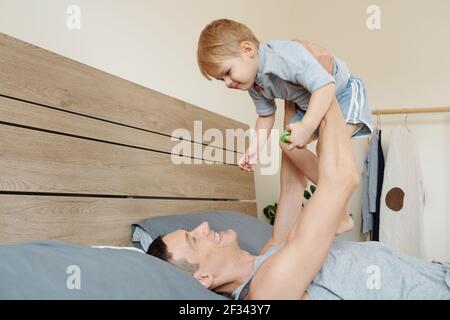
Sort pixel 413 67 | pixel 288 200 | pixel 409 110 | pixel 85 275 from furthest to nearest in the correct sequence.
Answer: pixel 413 67
pixel 409 110
pixel 288 200
pixel 85 275

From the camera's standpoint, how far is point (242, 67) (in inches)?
51.3

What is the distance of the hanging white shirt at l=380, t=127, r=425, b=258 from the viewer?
310cm

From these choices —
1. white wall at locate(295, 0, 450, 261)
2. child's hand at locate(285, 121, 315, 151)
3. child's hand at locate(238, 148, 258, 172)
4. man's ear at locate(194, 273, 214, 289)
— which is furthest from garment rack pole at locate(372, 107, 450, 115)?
man's ear at locate(194, 273, 214, 289)

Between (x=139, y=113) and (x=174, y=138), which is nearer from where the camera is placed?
(x=139, y=113)

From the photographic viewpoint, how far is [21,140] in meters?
1.29

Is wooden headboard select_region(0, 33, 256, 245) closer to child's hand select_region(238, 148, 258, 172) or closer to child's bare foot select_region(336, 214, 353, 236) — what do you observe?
child's hand select_region(238, 148, 258, 172)

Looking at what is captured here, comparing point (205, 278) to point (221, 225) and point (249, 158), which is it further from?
point (221, 225)

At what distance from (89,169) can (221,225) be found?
584 mm

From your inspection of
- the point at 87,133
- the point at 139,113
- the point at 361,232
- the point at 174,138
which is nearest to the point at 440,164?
the point at 361,232

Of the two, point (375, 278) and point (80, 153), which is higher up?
point (80, 153)

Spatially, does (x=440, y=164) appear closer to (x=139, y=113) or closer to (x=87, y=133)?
(x=139, y=113)

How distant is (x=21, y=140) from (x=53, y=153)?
0.38ft

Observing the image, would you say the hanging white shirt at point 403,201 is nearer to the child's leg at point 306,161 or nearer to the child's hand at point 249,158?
the child's leg at point 306,161

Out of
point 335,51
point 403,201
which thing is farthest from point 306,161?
point 335,51
